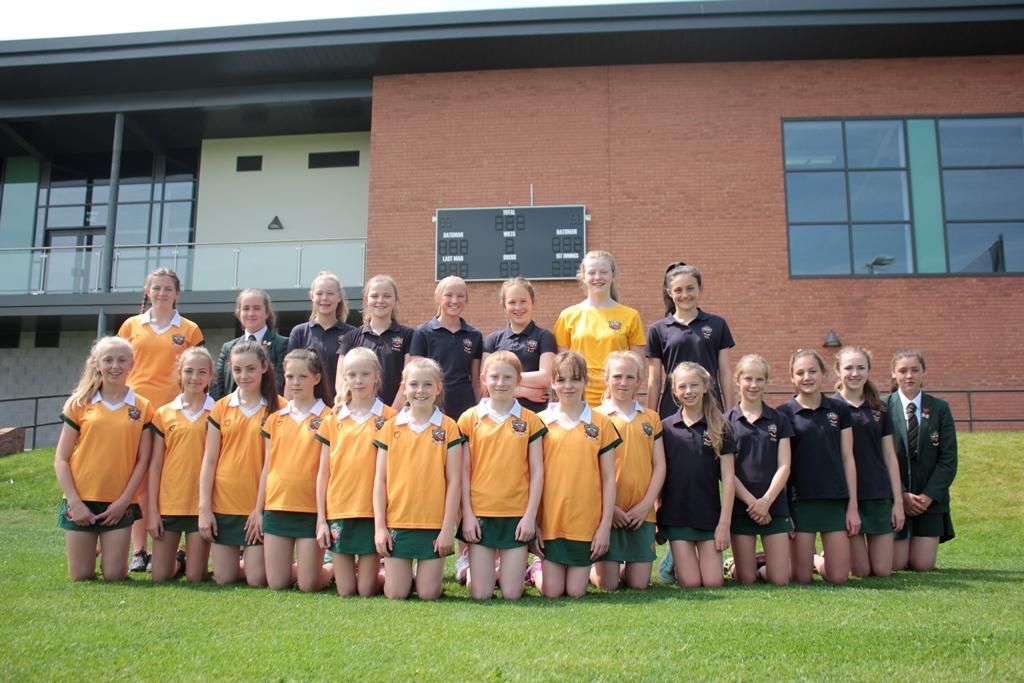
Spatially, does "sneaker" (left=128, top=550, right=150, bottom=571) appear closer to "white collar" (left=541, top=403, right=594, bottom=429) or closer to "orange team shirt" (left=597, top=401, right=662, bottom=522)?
"white collar" (left=541, top=403, right=594, bottom=429)

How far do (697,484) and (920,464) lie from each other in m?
2.12

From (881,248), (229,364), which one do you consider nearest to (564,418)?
(229,364)

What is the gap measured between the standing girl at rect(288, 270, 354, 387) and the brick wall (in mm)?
8212

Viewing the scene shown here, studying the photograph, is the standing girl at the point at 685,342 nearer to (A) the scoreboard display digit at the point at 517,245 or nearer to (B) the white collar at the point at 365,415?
(B) the white collar at the point at 365,415

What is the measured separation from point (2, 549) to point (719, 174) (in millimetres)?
12302

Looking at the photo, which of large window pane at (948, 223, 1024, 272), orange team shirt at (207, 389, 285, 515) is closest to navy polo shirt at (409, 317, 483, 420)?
orange team shirt at (207, 389, 285, 515)

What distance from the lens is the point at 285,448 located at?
4.90 metres

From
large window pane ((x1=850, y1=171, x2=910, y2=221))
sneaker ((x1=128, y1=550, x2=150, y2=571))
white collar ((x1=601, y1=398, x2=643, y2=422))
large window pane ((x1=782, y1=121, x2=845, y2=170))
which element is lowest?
sneaker ((x1=128, y1=550, x2=150, y2=571))

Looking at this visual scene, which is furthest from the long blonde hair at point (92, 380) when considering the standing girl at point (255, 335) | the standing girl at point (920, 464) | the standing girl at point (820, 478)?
the standing girl at point (920, 464)

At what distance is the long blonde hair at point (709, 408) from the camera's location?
503cm

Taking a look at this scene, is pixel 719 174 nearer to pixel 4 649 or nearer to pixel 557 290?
pixel 557 290

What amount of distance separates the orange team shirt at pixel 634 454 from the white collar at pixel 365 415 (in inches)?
55.5

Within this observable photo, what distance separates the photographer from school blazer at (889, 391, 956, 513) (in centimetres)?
Result: 581

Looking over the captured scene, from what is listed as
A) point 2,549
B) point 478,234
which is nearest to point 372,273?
point 478,234
